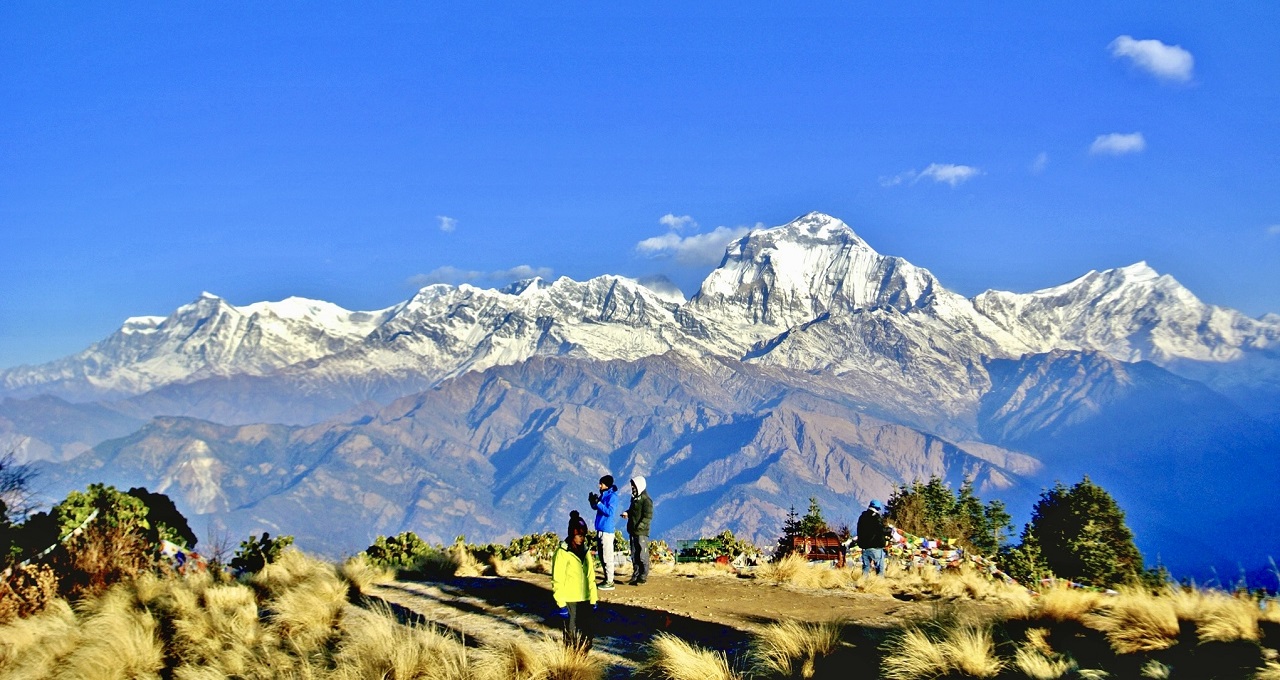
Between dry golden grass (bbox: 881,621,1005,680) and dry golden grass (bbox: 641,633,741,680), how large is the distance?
2.17m

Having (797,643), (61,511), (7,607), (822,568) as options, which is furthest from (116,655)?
(822,568)

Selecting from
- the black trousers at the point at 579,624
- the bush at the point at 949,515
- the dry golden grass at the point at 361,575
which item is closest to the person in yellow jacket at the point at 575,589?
the black trousers at the point at 579,624

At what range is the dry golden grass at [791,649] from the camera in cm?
1227

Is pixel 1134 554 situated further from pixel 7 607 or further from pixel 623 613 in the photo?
pixel 7 607

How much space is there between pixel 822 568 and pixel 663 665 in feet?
42.1

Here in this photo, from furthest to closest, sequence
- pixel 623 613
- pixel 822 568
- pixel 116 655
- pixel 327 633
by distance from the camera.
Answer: pixel 822 568 < pixel 623 613 < pixel 327 633 < pixel 116 655

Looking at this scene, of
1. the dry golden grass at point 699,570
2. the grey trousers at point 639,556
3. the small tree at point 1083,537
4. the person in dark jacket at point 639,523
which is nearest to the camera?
the person in dark jacket at point 639,523

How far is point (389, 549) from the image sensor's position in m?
40.1

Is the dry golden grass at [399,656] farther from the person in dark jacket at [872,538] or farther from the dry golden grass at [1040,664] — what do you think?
the person in dark jacket at [872,538]

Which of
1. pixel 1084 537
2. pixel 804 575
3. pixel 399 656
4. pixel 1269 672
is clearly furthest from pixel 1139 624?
pixel 1084 537

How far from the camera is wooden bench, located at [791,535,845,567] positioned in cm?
3153

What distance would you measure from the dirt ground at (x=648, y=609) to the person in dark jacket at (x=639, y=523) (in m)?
0.48

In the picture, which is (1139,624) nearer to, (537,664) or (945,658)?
(945,658)

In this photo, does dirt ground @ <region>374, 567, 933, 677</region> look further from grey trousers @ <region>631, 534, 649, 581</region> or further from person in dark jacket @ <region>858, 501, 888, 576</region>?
person in dark jacket @ <region>858, 501, 888, 576</region>
